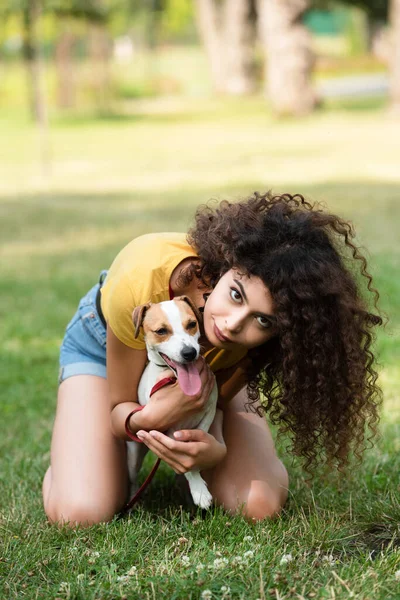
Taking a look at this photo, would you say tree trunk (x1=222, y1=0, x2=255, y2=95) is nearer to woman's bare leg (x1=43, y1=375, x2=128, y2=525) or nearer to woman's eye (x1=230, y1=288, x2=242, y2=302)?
woman's bare leg (x1=43, y1=375, x2=128, y2=525)

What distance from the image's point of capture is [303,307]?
9.57 ft

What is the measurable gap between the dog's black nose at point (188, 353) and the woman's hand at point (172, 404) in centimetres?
22

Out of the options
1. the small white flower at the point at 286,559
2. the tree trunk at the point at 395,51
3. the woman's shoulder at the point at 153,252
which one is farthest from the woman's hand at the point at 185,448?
the tree trunk at the point at 395,51

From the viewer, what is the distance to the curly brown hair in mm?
2916

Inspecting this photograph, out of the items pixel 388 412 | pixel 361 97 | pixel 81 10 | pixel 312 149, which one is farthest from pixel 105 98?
pixel 388 412

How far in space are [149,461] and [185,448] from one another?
0.98 meters

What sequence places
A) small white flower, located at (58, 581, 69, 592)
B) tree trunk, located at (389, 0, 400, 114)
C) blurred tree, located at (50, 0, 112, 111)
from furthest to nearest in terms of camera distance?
blurred tree, located at (50, 0, 112, 111)
tree trunk, located at (389, 0, 400, 114)
small white flower, located at (58, 581, 69, 592)

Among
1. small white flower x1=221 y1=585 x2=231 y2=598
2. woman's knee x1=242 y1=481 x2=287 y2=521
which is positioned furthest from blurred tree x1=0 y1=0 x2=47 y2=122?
small white flower x1=221 y1=585 x2=231 y2=598

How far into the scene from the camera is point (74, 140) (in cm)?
1938

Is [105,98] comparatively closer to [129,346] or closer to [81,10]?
[81,10]

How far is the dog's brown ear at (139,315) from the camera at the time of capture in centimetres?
294

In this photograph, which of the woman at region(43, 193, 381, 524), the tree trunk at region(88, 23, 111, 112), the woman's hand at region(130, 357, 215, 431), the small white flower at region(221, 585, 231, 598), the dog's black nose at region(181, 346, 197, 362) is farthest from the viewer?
the tree trunk at region(88, 23, 111, 112)

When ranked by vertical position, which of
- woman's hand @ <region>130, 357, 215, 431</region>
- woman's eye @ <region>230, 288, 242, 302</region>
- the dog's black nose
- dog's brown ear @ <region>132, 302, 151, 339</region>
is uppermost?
woman's eye @ <region>230, 288, 242, 302</region>

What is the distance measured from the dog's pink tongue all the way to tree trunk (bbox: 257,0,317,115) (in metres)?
18.3
